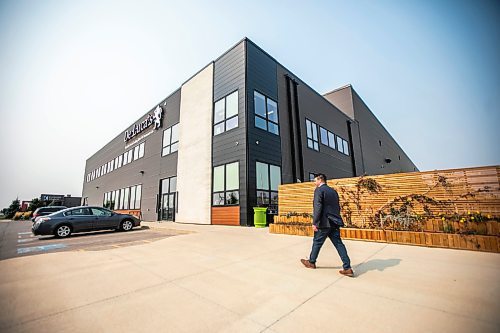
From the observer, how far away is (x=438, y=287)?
2.68 metres

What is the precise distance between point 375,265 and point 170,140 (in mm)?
17248

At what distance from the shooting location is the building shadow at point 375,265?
136 inches

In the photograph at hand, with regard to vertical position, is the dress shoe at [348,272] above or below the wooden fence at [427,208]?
below

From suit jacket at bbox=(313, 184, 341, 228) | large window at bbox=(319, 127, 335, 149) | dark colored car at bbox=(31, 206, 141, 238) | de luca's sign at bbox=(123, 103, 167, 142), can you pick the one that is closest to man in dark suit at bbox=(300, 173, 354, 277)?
suit jacket at bbox=(313, 184, 341, 228)

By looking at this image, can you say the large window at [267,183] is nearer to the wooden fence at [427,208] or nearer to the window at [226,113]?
the window at [226,113]

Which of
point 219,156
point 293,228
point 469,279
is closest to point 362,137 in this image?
point 219,156

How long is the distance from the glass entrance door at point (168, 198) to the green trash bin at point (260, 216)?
795cm

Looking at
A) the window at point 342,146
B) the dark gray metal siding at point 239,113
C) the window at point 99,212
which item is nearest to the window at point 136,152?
the dark gray metal siding at point 239,113

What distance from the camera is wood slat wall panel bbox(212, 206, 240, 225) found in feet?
37.4

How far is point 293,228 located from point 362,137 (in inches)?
912

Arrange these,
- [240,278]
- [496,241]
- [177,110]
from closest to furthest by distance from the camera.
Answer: [240,278] → [496,241] → [177,110]

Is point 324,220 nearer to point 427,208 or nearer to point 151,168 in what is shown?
point 427,208

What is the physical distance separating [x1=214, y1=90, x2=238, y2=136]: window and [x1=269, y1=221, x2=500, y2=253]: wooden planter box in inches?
322

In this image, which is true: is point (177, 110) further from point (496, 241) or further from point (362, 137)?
point (362, 137)
